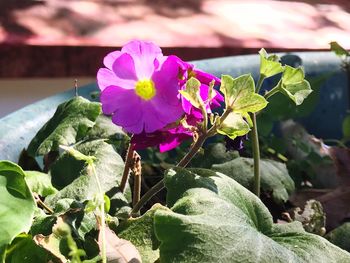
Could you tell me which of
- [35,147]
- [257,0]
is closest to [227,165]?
[35,147]

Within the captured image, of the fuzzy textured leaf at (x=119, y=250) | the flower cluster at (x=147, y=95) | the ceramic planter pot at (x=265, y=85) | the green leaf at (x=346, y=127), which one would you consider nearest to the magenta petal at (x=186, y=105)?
the flower cluster at (x=147, y=95)

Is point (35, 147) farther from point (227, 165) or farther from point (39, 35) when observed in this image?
point (39, 35)

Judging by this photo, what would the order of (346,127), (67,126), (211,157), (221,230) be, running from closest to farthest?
(221,230) → (67,126) → (211,157) → (346,127)

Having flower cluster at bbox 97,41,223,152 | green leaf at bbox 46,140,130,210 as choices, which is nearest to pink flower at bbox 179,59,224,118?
flower cluster at bbox 97,41,223,152

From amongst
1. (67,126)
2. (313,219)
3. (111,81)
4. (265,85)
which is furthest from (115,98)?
(265,85)

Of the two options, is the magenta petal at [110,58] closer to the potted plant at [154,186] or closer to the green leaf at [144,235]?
the potted plant at [154,186]

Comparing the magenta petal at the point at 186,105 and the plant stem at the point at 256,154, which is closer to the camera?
the magenta petal at the point at 186,105

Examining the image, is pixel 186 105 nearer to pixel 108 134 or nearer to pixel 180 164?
pixel 180 164

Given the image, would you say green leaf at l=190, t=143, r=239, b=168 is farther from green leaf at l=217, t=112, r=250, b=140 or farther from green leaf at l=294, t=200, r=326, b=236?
green leaf at l=217, t=112, r=250, b=140
